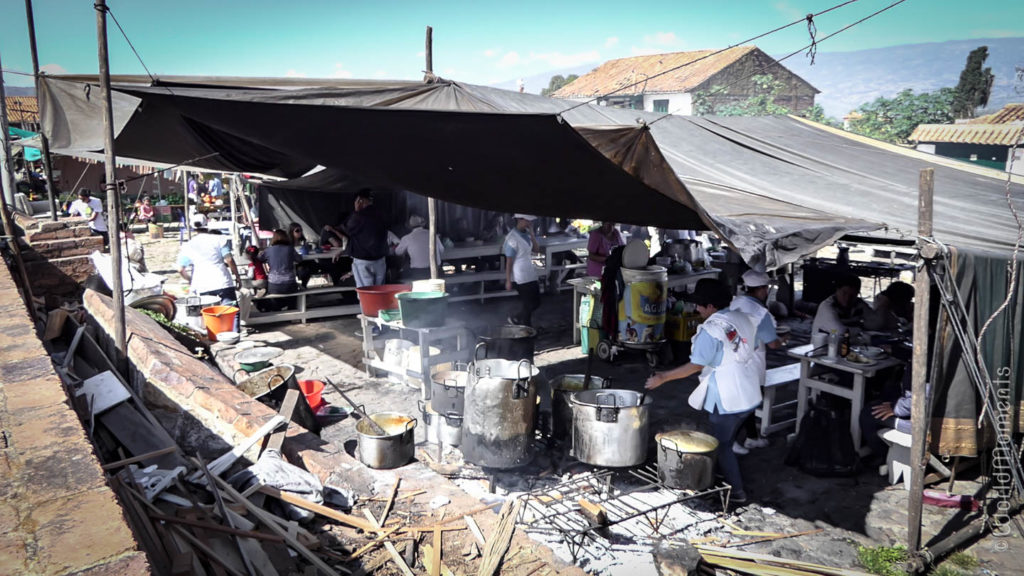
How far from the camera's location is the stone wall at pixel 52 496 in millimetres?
1780

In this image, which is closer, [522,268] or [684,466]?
[684,466]

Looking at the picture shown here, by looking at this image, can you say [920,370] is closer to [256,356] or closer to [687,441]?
[687,441]

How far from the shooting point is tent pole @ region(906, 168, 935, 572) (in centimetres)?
437

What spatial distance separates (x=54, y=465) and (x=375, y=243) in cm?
782

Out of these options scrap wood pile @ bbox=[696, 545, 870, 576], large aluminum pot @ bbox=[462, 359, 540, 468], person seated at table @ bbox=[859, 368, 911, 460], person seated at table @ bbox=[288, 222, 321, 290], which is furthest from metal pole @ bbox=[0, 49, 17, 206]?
person seated at table @ bbox=[859, 368, 911, 460]

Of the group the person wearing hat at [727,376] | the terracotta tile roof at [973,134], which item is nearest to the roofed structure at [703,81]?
the terracotta tile roof at [973,134]

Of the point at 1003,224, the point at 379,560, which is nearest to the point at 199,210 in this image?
the point at 379,560

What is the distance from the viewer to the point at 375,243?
32.8ft

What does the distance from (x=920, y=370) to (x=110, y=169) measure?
6.11m

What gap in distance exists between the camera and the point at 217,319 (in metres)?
9.51

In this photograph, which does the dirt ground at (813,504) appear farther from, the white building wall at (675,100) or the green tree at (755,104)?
the white building wall at (675,100)

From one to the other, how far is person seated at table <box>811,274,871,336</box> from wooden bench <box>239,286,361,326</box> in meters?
7.16

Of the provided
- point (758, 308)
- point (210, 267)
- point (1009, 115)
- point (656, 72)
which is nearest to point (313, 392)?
point (210, 267)

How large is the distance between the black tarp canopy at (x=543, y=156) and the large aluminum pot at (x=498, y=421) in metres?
1.65
